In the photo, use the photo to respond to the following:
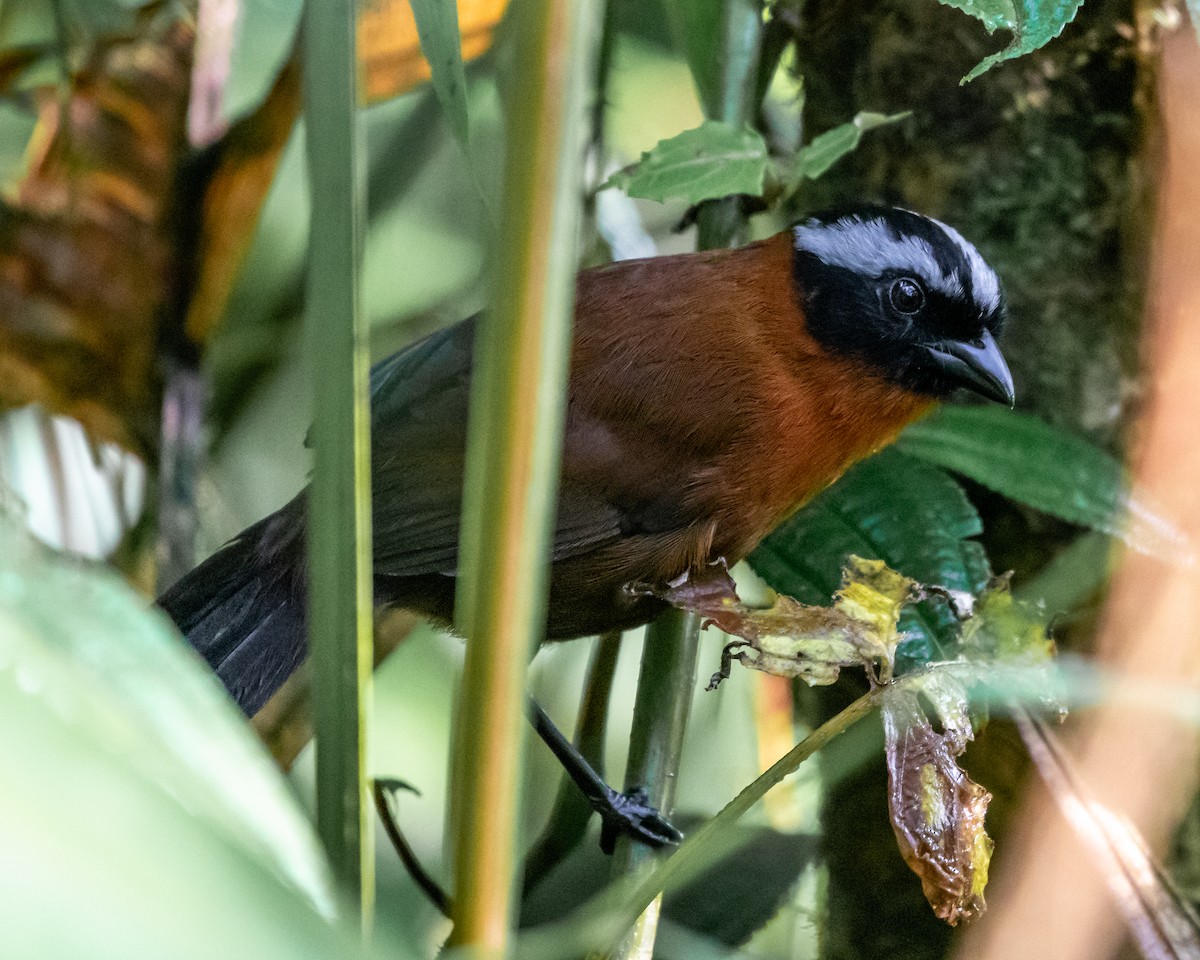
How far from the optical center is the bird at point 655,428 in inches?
55.2

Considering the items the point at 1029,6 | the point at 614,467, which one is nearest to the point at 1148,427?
the point at 614,467

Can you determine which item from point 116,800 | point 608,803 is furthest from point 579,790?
point 116,800

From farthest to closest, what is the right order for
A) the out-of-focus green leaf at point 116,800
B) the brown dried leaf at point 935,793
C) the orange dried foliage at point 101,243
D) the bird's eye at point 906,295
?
the orange dried foliage at point 101,243, the bird's eye at point 906,295, the brown dried leaf at point 935,793, the out-of-focus green leaf at point 116,800

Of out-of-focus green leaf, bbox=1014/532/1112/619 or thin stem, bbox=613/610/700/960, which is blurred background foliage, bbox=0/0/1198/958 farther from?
thin stem, bbox=613/610/700/960

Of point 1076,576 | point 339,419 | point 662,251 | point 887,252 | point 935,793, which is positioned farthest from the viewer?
point 662,251

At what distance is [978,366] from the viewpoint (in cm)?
144

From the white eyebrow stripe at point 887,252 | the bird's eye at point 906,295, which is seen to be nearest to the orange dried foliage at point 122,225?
the white eyebrow stripe at point 887,252

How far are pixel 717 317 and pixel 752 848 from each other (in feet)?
2.24

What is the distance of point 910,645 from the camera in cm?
117

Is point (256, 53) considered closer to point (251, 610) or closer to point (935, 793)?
point (251, 610)

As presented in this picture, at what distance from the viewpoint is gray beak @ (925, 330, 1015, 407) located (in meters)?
1.42

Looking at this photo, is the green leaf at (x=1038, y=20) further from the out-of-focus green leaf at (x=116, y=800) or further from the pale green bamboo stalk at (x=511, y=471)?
the out-of-focus green leaf at (x=116, y=800)

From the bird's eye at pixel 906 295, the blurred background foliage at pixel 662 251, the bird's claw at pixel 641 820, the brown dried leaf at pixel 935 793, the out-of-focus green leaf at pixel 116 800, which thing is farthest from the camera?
the bird's eye at pixel 906 295

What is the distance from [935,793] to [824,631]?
0.13m
